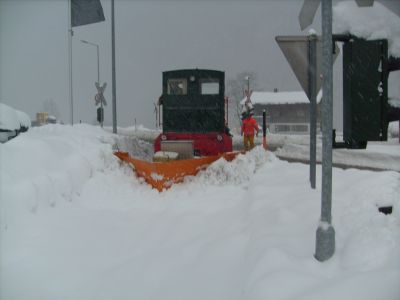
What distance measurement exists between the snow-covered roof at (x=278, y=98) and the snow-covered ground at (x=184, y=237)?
132 feet

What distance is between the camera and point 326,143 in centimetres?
351

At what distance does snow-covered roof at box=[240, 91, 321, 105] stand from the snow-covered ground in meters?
40.2

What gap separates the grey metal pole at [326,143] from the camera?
3.44 meters

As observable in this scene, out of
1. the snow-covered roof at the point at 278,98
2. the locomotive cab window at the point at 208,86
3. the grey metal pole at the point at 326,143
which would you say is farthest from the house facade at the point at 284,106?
the grey metal pole at the point at 326,143

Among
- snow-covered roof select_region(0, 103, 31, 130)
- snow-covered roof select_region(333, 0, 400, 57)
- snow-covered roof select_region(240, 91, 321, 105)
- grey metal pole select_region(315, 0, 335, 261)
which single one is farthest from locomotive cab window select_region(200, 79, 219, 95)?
snow-covered roof select_region(240, 91, 321, 105)

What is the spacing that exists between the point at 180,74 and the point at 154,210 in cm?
715

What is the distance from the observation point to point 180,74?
44.1 feet

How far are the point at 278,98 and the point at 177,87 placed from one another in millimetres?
36576

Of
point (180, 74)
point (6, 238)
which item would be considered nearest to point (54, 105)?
point (180, 74)

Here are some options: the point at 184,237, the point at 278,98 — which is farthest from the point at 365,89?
the point at 278,98

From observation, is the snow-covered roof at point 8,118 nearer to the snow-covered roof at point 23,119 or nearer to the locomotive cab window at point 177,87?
the snow-covered roof at point 23,119

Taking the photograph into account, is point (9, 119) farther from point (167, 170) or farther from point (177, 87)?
point (167, 170)

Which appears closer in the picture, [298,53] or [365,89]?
[365,89]

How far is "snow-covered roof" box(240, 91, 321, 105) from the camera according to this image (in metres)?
47.3
